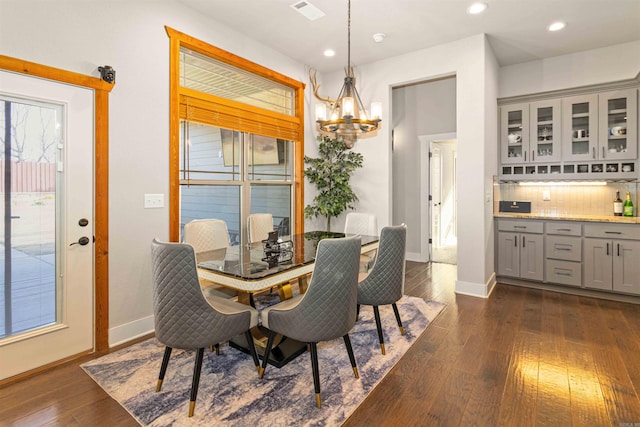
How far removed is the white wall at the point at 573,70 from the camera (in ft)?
13.3

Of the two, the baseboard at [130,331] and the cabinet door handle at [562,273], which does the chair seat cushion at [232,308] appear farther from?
the cabinet door handle at [562,273]

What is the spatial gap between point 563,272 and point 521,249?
513 millimetres

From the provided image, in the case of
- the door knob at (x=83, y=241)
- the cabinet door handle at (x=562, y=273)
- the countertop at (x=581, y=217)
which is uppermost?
the countertop at (x=581, y=217)

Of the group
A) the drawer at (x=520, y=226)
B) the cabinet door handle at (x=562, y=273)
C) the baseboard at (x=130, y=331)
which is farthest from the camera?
the drawer at (x=520, y=226)

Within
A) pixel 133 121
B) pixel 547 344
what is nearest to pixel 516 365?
pixel 547 344

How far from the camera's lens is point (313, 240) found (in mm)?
3291

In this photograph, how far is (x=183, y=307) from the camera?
1855 millimetres

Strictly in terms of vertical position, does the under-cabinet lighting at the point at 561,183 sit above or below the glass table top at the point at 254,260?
above

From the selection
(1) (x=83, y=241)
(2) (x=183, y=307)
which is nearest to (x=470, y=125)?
(2) (x=183, y=307)

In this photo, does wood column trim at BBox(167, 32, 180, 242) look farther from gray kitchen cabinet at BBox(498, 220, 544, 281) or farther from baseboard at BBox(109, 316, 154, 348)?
gray kitchen cabinet at BBox(498, 220, 544, 281)

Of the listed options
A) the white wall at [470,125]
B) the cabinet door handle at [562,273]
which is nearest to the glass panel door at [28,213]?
the white wall at [470,125]

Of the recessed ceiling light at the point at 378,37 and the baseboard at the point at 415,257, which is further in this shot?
the baseboard at the point at 415,257

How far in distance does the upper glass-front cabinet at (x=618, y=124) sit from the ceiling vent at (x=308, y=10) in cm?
362

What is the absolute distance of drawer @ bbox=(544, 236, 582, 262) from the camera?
4039 mm
